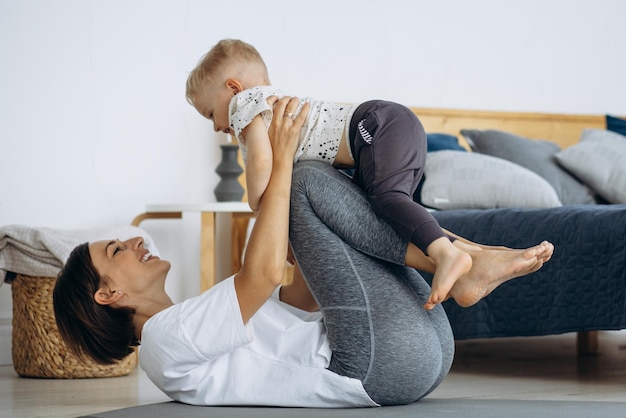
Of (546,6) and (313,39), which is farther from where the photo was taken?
(546,6)

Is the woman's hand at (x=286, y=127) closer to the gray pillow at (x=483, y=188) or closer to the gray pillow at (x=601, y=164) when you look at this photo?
the gray pillow at (x=483, y=188)

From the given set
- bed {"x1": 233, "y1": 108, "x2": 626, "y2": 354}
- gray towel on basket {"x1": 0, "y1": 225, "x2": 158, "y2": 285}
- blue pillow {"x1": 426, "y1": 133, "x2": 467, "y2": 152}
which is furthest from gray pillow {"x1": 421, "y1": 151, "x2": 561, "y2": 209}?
gray towel on basket {"x1": 0, "y1": 225, "x2": 158, "y2": 285}

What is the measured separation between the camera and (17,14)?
3262 millimetres

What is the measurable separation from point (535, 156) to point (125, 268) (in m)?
2.06

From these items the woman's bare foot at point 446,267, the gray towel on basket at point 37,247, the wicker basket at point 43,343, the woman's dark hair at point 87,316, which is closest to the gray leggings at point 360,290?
the woman's bare foot at point 446,267

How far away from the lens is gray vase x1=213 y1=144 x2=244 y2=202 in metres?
3.35

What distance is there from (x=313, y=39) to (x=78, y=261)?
6.68 ft

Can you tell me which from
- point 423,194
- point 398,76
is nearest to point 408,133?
point 423,194

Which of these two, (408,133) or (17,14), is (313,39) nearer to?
(17,14)

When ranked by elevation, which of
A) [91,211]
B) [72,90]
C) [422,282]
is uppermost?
[72,90]

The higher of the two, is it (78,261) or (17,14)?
(17,14)

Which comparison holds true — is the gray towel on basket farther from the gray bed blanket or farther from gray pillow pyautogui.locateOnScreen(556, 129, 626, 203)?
gray pillow pyautogui.locateOnScreen(556, 129, 626, 203)

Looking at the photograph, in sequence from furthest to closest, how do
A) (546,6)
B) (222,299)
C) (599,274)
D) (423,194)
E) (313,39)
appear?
(546,6) → (313,39) → (423,194) → (599,274) → (222,299)

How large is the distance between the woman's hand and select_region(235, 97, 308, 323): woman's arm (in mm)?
26
